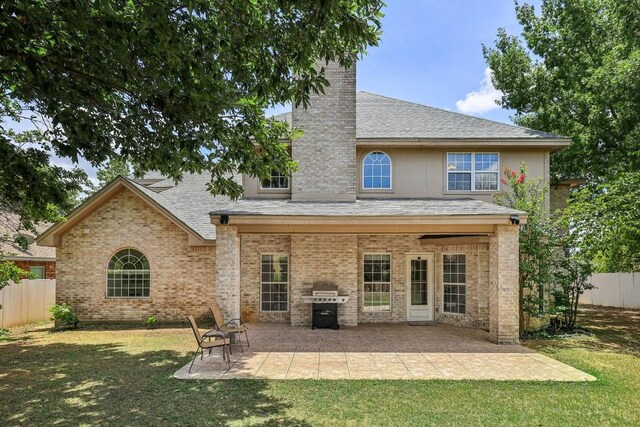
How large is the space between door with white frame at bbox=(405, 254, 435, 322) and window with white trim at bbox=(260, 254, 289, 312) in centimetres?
405

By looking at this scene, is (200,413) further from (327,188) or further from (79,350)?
(327,188)

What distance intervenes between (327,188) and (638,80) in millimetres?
11801

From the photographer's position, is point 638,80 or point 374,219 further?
point 638,80

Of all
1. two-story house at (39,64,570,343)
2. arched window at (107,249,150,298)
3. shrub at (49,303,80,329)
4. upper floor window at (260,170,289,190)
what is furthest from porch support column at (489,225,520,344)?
shrub at (49,303,80,329)

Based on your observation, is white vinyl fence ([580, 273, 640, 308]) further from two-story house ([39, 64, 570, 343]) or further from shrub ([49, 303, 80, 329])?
shrub ([49, 303, 80, 329])

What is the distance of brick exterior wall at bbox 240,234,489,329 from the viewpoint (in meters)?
12.3

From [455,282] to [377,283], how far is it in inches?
98.2

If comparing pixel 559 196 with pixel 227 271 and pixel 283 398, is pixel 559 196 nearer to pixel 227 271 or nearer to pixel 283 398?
pixel 227 271

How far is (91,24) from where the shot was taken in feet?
15.8

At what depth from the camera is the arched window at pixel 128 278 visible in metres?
13.3

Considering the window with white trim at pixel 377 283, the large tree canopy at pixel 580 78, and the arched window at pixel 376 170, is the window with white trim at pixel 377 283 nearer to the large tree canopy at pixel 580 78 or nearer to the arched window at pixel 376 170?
the arched window at pixel 376 170

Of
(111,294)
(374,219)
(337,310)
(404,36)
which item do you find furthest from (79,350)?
(404,36)

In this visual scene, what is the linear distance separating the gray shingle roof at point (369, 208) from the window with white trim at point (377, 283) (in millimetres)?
2152

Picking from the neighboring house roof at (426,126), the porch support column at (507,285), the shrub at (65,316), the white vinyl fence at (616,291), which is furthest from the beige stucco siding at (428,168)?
the white vinyl fence at (616,291)
